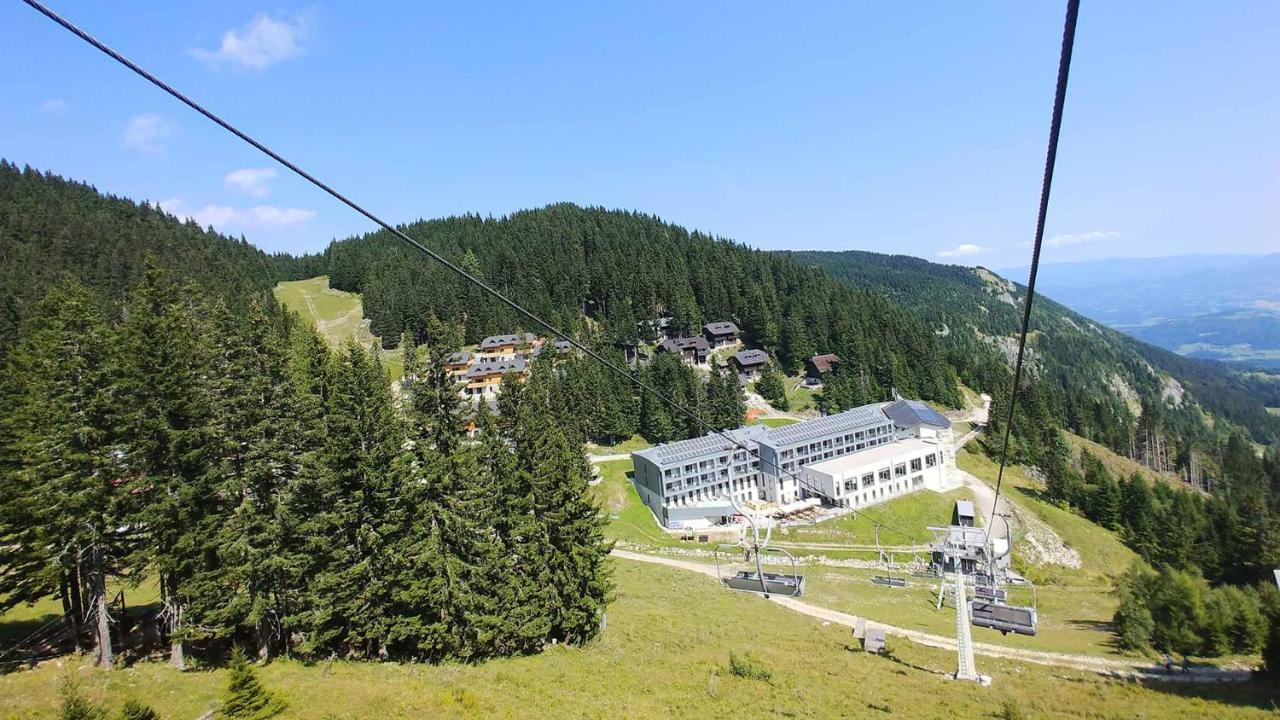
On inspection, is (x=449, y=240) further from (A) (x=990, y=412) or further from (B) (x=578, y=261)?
(A) (x=990, y=412)

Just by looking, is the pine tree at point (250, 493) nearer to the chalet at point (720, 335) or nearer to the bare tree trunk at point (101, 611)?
the bare tree trunk at point (101, 611)

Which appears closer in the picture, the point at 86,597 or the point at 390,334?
the point at 86,597

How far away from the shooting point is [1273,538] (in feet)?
210

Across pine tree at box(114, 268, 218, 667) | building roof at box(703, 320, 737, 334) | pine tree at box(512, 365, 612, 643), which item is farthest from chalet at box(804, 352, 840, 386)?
pine tree at box(114, 268, 218, 667)

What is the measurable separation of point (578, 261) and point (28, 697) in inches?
5361

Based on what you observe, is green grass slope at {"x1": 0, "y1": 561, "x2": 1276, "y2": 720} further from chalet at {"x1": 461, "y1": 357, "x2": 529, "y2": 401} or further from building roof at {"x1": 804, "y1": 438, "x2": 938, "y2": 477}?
chalet at {"x1": 461, "y1": 357, "x2": 529, "y2": 401}

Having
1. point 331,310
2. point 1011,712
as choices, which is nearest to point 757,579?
point 1011,712

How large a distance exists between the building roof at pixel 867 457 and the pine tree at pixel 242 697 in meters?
62.0

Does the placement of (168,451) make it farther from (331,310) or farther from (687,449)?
(331,310)

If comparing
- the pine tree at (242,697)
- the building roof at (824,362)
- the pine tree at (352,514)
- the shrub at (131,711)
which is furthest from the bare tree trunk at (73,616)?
the building roof at (824,362)

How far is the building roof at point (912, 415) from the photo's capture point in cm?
8119

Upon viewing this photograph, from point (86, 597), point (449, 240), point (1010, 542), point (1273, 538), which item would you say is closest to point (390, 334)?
point (449, 240)

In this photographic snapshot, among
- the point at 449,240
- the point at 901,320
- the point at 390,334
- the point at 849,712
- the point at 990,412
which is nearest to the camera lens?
the point at 849,712

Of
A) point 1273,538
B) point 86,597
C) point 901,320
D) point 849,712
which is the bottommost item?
point 1273,538
